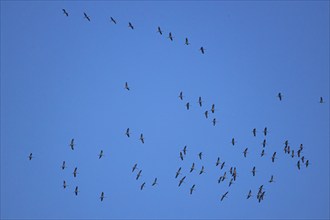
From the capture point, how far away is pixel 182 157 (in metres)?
54.0

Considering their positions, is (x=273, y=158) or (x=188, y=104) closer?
(x=188, y=104)

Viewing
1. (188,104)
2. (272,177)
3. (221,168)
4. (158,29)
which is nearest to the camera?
(158,29)

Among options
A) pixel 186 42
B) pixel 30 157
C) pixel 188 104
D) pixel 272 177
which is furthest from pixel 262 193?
pixel 30 157

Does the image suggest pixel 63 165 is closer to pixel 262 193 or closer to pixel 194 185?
pixel 194 185

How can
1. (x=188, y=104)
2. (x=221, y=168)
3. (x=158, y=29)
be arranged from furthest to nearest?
(x=221, y=168) < (x=188, y=104) < (x=158, y=29)

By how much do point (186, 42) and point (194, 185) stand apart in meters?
14.8

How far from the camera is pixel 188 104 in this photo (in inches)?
2056

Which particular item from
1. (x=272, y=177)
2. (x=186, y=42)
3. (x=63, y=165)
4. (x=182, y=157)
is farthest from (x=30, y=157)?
(x=272, y=177)

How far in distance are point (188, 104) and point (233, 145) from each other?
16.8 ft

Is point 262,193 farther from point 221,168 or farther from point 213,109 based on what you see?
point 213,109

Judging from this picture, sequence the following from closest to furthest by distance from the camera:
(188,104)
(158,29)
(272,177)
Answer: (158,29) → (188,104) → (272,177)

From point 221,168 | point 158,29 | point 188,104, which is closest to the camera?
point 158,29

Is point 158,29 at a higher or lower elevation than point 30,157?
higher

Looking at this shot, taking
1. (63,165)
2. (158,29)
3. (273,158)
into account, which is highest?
(158,29)
